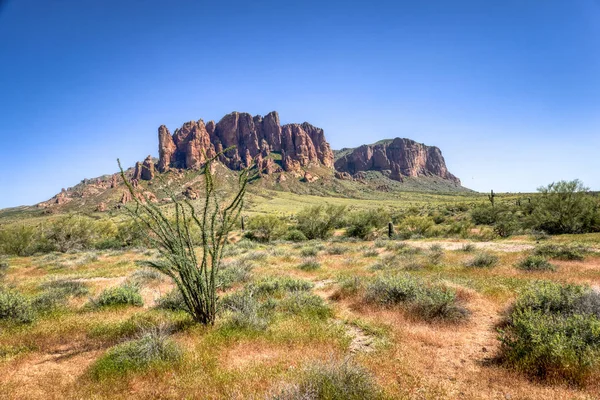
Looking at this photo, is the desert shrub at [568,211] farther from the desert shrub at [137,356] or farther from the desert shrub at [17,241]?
the desert shrub at [17,241]

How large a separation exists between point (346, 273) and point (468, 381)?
8.85 metres

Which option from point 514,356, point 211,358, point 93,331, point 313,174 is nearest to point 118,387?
point 211,358

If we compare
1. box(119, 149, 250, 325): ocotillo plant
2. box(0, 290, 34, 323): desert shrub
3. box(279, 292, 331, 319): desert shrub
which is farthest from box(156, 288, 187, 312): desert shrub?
box(0, 290, 34, 323): desert shrub

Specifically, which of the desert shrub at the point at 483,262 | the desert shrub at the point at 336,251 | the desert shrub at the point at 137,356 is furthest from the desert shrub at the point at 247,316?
the desert shrub at the point at 336,251

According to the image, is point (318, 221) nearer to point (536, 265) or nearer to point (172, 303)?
point (536, 265)

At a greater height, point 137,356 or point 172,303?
point 137,356

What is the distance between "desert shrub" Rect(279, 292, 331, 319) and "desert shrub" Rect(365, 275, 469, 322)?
4.86 ft

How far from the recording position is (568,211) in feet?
85.8

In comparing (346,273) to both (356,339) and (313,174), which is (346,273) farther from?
(313,174)

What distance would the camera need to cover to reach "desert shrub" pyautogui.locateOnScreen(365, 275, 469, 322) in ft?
22.8

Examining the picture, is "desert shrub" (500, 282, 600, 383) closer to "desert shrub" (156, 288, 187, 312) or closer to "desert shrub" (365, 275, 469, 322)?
"desert shrub" (365, 275, 469, 322)

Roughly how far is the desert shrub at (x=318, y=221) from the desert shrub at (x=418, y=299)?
26.0 m

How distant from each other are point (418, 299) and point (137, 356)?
21.2 feet

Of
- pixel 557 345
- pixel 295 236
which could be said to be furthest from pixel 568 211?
pixel 557 345
